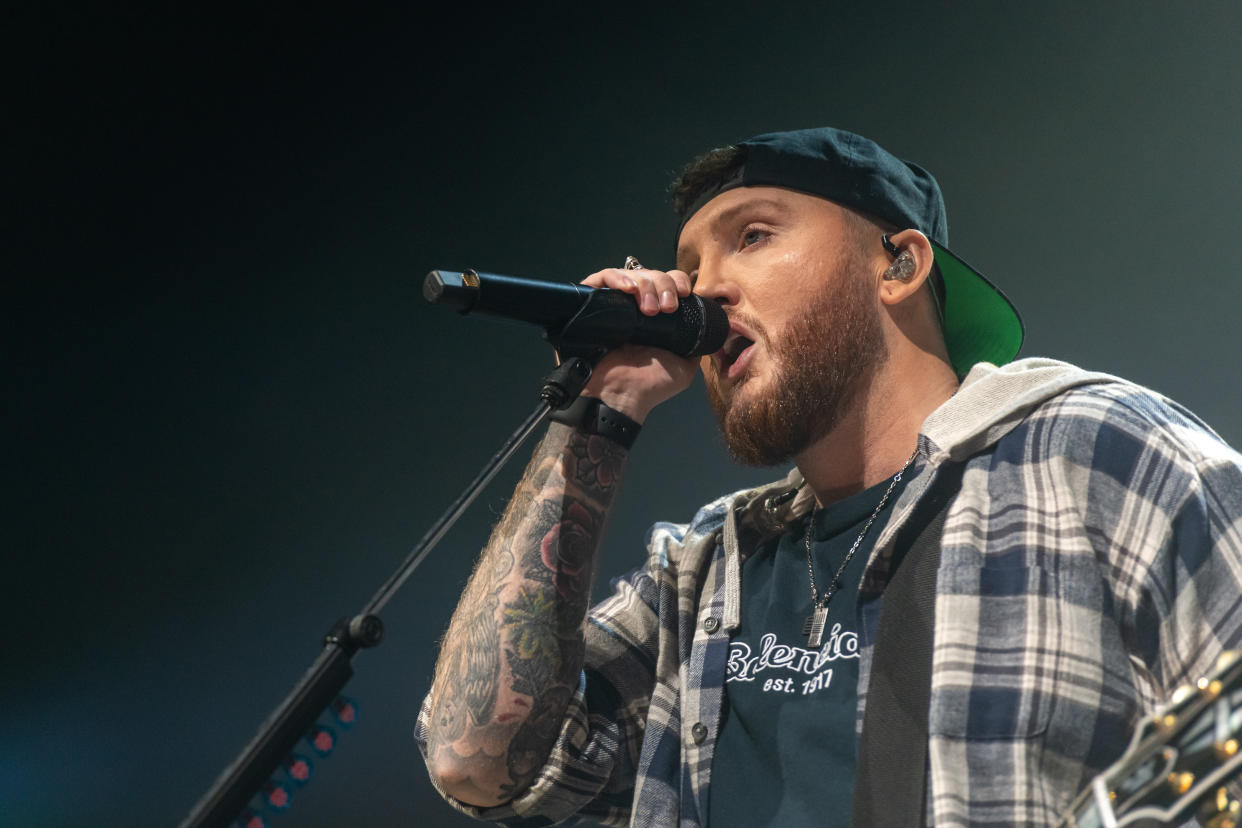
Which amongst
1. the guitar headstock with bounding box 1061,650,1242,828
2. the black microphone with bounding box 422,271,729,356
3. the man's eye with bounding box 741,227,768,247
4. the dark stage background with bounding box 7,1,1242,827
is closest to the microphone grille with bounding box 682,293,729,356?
the black microphone with bounding box 422,271,729,356

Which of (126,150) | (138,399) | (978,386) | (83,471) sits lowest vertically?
(83,471)

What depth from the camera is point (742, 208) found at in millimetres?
1562

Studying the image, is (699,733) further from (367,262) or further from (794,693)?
(367,262)

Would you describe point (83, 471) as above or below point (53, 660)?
above

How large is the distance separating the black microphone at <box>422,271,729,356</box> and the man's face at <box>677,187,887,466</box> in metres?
0.09

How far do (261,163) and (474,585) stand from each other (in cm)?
142

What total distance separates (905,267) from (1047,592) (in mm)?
663

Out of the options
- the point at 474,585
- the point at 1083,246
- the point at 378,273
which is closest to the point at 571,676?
the point at 474,585

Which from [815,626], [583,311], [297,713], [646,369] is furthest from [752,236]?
[297,713]

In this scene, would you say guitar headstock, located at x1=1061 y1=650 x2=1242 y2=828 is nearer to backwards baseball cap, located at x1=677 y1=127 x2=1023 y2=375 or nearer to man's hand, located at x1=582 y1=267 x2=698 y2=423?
man's hand, located at x1=582 y1=267 x2=698 y2=423

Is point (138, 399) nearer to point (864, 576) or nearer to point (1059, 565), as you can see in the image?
point (864, 576)

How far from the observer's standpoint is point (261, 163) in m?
2.41

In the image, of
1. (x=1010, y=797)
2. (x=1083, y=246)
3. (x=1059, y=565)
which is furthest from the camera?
(x=1083, y=246)

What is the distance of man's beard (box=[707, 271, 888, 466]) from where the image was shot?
4.73 feet
